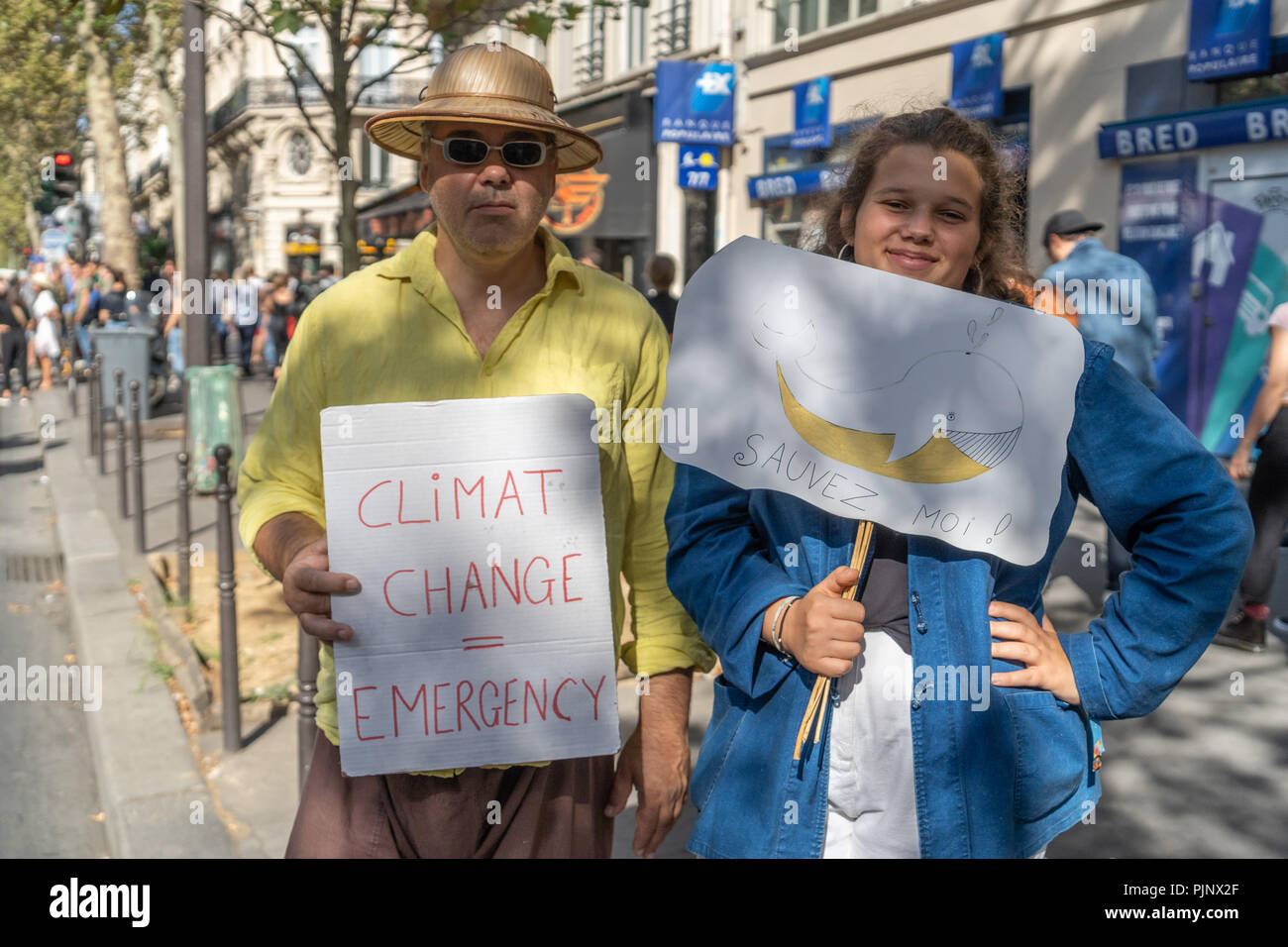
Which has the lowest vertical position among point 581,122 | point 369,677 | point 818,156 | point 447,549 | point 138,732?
point 138,732

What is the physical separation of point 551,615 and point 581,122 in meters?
23.8

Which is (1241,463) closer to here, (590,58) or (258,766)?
(258,766)

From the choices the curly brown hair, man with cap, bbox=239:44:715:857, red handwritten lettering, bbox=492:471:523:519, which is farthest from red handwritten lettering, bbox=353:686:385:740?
the curly brown hair

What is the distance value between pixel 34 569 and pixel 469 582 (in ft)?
25.3

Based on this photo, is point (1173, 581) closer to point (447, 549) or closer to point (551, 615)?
point (551, 615)

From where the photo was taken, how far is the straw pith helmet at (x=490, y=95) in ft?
6.95

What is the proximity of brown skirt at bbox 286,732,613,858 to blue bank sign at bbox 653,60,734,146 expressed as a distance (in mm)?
18491

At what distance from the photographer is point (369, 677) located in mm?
2076

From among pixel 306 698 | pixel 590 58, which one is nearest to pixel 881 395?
pixel 306 698

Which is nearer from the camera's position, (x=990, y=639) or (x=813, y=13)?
(x=990, y=639)

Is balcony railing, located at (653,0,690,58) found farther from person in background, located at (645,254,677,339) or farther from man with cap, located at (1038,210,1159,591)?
man with cap, located at (1038,210,1159,591)

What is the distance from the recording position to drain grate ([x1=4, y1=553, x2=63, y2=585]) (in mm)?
8398

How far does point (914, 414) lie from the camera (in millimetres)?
1908
